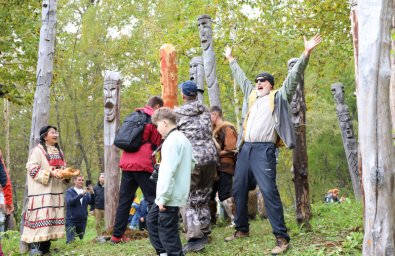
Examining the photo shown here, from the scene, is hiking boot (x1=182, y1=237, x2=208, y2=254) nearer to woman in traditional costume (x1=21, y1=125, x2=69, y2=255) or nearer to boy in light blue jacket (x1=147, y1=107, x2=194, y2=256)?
boy in light blue jacket (x1=147, y1=107, x2=194, y2=256)

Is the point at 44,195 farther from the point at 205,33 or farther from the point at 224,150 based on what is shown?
the point at 205,33

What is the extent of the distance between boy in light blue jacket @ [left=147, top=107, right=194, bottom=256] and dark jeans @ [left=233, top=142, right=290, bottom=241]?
96 cm

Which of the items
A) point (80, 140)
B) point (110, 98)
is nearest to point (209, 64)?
point (110, 98)

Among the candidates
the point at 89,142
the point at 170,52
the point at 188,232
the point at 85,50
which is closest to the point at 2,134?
the point at 89,142

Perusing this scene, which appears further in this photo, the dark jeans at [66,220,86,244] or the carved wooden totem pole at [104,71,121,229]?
the dark jeans at [66,220,86,244]

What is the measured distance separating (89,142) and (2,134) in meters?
4.37

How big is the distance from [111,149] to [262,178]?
350cm

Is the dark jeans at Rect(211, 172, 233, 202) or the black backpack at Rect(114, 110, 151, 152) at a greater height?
the black backpack at Rect(114, 110, 151, 152)

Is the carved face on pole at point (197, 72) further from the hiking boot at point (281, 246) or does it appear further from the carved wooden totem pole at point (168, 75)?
the hiking boot at point (281, 246)

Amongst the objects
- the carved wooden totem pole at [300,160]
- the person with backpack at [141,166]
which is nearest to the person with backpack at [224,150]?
the person with backpack at [141,166]

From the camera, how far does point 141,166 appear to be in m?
7.22

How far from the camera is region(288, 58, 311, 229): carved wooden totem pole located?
6957 mm

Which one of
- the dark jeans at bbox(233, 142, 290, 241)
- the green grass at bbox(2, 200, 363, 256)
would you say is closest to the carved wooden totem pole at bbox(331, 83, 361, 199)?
the green grass at bbox(2, 200, 363, 256)

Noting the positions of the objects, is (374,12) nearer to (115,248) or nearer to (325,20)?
(115,248)
